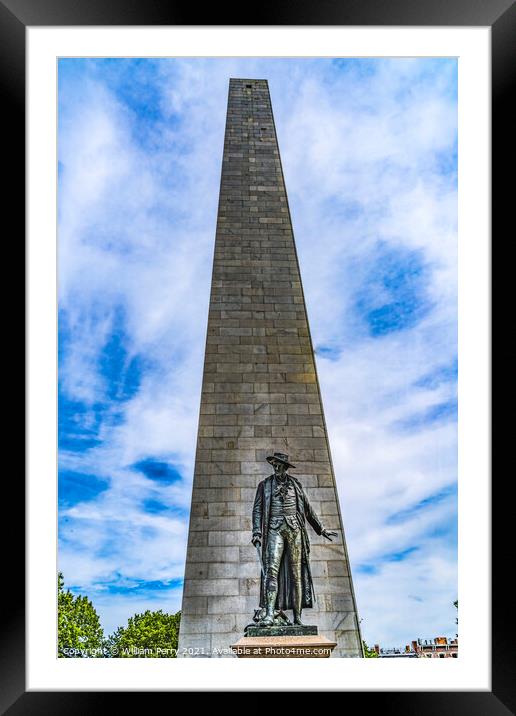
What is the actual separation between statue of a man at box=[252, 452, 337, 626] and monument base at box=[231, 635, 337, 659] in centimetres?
75

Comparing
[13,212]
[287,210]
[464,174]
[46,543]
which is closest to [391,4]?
[464,174]

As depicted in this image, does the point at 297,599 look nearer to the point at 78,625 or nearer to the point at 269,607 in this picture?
the point at 269,607

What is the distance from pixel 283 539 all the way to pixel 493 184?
5861mm

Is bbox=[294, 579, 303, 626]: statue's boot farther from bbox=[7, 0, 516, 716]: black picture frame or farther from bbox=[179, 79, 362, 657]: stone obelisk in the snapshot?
bbox=[7, 0, 516, 716]: black picture frame

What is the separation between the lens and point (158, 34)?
604cm

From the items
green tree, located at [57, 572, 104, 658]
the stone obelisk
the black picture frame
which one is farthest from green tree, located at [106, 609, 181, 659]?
the black picture frame

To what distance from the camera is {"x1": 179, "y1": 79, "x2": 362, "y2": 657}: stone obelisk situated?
1011cm

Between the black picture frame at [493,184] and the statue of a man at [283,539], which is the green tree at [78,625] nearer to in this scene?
the statue of a man at [283,539]

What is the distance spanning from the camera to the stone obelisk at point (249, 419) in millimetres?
10109

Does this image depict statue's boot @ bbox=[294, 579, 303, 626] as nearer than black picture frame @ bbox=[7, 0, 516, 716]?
No

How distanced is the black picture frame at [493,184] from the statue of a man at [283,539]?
11.3 feet

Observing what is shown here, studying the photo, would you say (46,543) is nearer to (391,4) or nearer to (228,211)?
(391,4)

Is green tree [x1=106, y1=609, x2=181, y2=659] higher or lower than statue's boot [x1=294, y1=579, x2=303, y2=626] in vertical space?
lower

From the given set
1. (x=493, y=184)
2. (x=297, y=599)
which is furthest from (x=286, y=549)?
(x=493, y=184)
